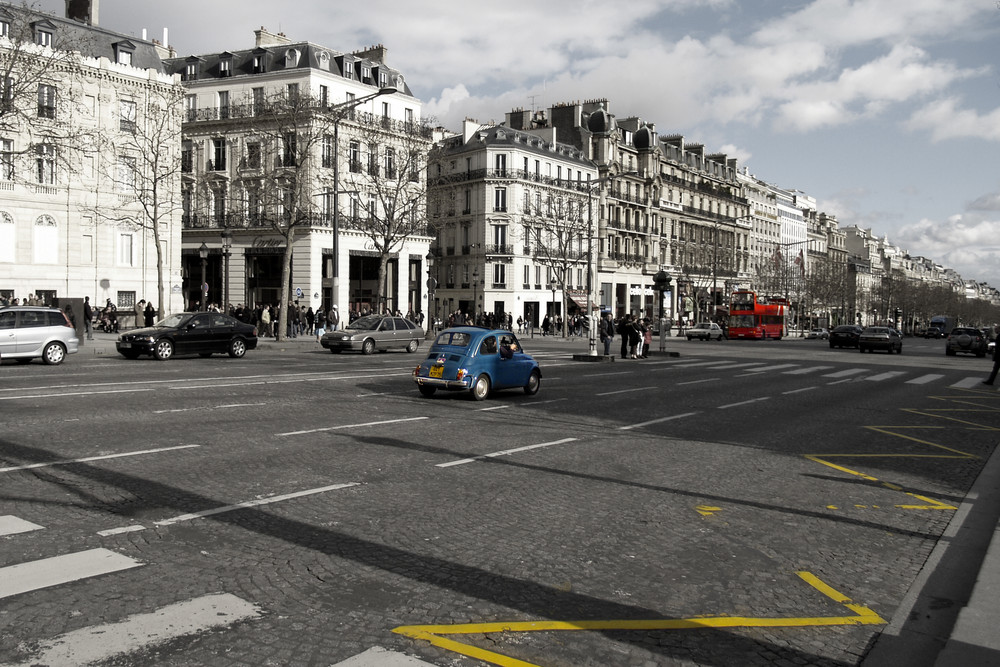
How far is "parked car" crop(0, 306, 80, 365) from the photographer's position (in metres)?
22.3

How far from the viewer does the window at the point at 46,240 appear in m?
43.1

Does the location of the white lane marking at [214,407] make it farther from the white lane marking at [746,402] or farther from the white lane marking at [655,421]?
the white lane marking at [746,402]

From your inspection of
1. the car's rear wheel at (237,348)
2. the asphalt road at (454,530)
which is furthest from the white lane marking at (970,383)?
the car's rear wheel at (237,348)

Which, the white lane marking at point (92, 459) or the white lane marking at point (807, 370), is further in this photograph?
the white lane marking at point (807, 370)

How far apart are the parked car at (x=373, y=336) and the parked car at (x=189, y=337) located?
3613 mm

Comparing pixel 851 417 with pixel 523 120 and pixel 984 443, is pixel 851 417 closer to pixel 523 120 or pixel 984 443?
pixel 984 443

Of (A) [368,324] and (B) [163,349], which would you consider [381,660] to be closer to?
(B) [163,349]

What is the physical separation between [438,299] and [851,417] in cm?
6269

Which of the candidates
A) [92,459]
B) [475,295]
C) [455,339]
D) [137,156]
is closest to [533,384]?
[455,339]

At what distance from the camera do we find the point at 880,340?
4694cm

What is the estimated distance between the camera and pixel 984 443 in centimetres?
Answer: 1317

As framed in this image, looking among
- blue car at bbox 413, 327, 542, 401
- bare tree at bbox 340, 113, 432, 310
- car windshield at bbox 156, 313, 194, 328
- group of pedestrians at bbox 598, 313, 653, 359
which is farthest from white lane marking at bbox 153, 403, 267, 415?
bare tree at bbox 340, 113, 432, 310

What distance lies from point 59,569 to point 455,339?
12198mm

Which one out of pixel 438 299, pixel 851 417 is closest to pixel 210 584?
pixel 851 417
